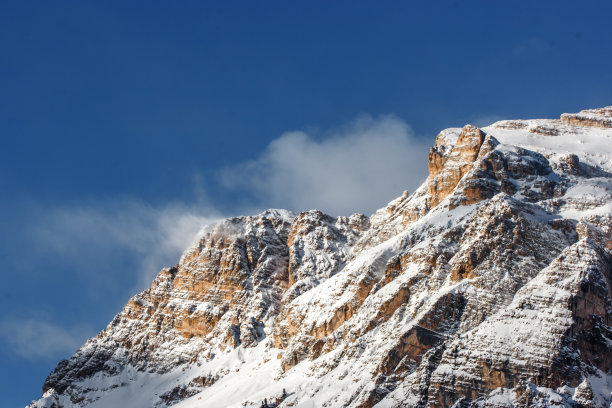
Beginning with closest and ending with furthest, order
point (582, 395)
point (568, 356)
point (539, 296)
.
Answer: point (582, 395) → point (568, 356) → point (539, 296)

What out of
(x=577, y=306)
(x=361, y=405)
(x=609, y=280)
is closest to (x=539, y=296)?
(x=577, y=306)

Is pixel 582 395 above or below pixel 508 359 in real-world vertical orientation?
below

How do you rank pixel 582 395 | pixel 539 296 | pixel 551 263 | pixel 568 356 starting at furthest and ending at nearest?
pixel 551 263
pixel 539 296
pixel 568 356
pixel 582 395

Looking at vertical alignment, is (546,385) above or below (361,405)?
below

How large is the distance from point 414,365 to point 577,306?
36.7m

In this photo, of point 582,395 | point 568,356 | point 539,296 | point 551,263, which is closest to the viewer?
point 582,395

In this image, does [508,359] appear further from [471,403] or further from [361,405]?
[361,405]

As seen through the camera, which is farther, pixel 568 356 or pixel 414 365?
pixel 414 365

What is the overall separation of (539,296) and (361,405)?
4355cm

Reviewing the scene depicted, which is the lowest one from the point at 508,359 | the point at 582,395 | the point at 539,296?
the point at 582,395

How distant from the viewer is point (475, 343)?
18062cm

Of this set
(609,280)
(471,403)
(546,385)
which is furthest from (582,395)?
(609,280)

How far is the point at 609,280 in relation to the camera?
195 metres

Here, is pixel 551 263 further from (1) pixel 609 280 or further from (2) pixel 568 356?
(2) pixel 568 356
